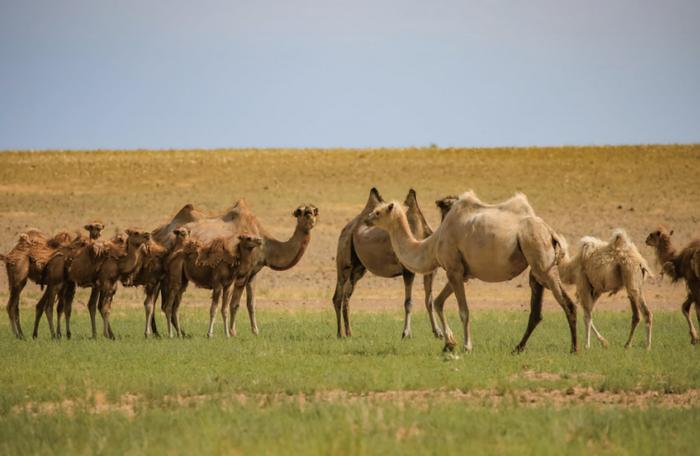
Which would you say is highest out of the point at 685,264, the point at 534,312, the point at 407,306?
the point at 685,264

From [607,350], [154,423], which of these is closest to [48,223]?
[607,350]

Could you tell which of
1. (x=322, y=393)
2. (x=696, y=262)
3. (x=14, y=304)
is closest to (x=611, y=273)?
(x=696, y=262)

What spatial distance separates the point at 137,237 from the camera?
2017cm

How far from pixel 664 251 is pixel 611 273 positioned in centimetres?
265

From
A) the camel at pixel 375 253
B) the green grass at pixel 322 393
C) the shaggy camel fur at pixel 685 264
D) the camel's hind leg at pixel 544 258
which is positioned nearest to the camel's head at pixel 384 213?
the green grass at pixel 322 393

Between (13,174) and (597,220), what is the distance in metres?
28.5

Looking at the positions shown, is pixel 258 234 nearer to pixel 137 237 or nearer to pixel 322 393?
pixel 137 237

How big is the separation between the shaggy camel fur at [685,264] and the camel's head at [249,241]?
720cm

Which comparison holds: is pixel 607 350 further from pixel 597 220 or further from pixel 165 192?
pixel 165 192

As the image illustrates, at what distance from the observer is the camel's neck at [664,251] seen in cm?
2002

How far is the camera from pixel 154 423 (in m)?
11.0

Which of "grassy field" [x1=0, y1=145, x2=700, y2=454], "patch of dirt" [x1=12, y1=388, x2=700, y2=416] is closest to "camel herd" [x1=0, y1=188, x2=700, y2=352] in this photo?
"grassy field" [x1=0, y1=145, x2=700, y2=454]

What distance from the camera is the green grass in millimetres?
10055

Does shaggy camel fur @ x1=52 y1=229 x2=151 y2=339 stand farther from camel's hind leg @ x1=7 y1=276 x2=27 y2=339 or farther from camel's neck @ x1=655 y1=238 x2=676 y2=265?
camel's neck @ x1=655 y1=238 x2=676 y2=265
